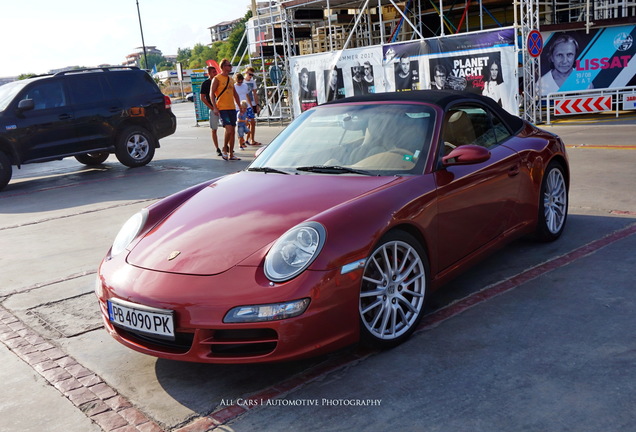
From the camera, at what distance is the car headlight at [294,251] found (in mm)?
3332

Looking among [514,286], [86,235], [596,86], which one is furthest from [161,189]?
[596,86]

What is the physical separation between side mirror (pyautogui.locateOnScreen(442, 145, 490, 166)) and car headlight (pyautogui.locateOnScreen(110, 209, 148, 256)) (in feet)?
6.53

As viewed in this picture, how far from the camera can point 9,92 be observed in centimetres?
1241

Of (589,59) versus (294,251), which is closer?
(294,251)

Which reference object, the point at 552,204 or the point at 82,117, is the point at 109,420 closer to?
the point at 552,204

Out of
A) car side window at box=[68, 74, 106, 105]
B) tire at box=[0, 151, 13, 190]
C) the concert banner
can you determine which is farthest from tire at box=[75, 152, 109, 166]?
the concert banner

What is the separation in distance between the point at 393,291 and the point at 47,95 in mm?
10630

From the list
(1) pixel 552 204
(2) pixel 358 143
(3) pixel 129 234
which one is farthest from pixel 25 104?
(1) pixel 552 204

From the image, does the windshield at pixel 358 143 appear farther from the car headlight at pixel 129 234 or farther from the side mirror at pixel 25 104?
the side mirror at pixel 25 104

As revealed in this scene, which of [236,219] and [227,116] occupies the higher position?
[227,116]

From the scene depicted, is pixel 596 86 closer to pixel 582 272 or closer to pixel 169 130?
pixel 169 130

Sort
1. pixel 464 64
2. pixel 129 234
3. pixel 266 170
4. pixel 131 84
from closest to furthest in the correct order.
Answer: pixel 129 234 → pixel 266 170 → pixel 131 84 → pixel 464 64

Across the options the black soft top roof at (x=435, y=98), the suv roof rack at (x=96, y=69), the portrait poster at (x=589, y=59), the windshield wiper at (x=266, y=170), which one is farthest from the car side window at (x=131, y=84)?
the portrait poster at (x=589, y=59)

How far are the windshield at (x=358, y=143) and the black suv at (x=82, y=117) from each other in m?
8.64
